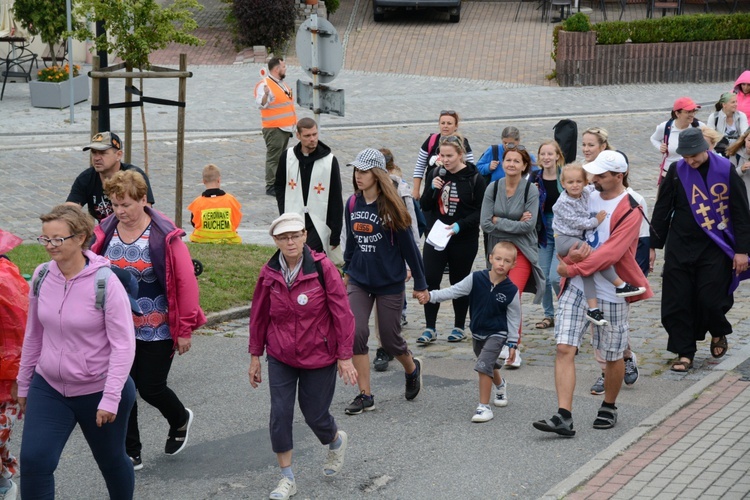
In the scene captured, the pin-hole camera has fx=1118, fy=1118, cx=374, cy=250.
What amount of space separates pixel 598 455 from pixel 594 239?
4.91 feet

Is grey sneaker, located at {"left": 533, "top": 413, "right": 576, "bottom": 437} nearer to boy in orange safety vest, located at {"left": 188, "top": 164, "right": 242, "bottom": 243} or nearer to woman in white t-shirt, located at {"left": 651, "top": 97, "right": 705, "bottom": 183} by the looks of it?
woman in white t-shirt, located at {"left": 651, "top": 97, "right": 705, "bottom": 183}

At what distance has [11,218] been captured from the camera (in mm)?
13867

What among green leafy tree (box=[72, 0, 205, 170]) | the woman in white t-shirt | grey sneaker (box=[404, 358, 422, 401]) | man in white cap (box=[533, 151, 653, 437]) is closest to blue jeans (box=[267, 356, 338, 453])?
man in white cap (box=[533, 151, 653, 437])

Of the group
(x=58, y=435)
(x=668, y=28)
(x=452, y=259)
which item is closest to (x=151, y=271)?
(x=58, y=435)

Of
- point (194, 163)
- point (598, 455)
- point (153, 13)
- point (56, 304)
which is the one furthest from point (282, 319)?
point (194, 163)

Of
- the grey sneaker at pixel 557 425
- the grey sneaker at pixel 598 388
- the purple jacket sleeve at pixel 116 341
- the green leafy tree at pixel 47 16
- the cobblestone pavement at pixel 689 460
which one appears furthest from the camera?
the green leafy tree at pixel 47 16

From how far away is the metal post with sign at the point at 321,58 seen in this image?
11.5m

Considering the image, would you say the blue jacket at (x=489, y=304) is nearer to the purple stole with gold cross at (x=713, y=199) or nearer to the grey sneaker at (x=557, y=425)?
the grey sneaker at (x=557, y=425)

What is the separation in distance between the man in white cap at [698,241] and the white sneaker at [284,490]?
3.79m

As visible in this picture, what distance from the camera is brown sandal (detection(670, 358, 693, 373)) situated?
8.83 meters

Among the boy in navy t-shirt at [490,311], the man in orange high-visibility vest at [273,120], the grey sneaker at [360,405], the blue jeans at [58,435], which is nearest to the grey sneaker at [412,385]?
the grey sneaker at [360,405]

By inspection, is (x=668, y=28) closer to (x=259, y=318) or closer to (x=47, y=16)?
(x=47, y=16)

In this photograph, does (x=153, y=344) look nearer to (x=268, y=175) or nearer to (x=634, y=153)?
(x=268, y=175)

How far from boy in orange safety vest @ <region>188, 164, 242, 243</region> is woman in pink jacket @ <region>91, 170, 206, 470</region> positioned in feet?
17.9
